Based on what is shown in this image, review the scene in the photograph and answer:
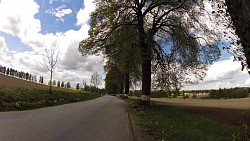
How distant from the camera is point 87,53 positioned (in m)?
31.6

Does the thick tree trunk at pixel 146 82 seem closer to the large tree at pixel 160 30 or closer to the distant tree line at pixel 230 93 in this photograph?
the large tree at pixel 160 30

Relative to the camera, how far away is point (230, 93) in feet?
259

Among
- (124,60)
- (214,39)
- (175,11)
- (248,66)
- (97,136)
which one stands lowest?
(97,136)

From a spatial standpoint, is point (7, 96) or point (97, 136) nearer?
point (97, 136)

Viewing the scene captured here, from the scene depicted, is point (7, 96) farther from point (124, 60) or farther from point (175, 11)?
point (175, 11)

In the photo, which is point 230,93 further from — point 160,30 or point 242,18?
point 242,18

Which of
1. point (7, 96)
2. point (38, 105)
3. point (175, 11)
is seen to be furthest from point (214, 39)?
point (7, 96)

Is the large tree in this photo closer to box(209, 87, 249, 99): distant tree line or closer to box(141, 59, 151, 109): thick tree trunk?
box(141, 59, 151, 109): thick tree trunk

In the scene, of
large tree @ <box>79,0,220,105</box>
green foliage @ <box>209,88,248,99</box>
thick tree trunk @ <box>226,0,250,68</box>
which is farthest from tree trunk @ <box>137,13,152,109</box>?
green foliage @ <box>209,88,248,99</box>

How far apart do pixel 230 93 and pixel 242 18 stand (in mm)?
77422

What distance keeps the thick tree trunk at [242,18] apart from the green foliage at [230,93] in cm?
7056

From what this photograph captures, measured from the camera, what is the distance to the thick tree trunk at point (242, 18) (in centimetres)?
548

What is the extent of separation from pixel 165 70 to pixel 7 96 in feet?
45.3

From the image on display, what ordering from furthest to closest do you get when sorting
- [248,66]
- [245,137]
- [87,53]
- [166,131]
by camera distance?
[87,53] → [166,131] → [245,137] → [248,66]
